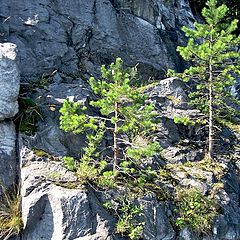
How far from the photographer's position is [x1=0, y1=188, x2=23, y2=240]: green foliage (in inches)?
285

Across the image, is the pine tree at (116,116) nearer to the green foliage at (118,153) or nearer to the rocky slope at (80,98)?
the green foliage at (118,153)

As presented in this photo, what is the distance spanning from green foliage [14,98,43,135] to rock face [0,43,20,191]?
A: 0.75 feet

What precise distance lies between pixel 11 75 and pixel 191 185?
4919 mm

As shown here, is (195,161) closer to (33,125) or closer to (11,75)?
(33,125)

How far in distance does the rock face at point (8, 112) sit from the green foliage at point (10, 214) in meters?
0.29

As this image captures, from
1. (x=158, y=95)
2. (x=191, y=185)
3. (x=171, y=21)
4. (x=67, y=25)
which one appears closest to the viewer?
(x=191, y=185)

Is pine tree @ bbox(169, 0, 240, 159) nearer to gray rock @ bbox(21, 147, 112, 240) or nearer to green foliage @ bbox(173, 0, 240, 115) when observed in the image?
green foliage @ bbox(173, 0, 240, 115)

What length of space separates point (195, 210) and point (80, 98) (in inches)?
154

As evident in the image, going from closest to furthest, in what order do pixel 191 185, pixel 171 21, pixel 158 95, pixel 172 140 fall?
pixel 191 185 → pixel 172 140 → pixel 158 95 → pixel 171 21

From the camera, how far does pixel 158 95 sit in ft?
38.0

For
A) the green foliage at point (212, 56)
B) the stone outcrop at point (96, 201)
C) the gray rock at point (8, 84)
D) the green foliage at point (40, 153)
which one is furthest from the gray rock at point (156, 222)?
the green foliage at point (212, 56)

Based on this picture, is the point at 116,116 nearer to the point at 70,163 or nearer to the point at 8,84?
the point at 70,163

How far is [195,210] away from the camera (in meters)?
8.56

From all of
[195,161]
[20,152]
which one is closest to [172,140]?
[195,161]
